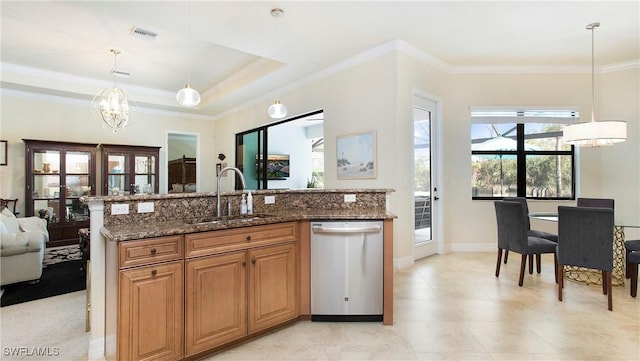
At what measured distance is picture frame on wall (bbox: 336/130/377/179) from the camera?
4.29 meters

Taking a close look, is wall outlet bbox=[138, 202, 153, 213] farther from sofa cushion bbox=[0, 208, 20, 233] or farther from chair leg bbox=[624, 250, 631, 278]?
chair leg bbox=[624, 250, 631, 278]

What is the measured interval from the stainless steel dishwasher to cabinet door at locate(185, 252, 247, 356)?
0.63 m

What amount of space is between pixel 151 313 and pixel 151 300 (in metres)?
0.08

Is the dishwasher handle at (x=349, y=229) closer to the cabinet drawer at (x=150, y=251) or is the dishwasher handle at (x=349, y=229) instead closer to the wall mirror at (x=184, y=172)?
the cabinet drawer at (x=150, y=251)

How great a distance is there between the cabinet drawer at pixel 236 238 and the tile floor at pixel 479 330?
716 millimetres

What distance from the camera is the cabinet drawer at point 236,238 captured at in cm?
197

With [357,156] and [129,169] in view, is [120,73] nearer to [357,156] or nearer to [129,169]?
[129,169]

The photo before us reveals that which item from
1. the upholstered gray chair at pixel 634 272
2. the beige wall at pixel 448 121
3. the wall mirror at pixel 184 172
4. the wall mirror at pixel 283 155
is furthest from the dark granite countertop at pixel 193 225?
the wall mirror at pixel 184 172

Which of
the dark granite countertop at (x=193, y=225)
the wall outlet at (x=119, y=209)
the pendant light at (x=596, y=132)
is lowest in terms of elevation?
the dark granite countertop at (x=193, y=225)

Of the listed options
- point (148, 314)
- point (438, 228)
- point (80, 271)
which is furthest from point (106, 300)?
point (438, 228)

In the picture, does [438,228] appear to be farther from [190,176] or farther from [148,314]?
[190,176]

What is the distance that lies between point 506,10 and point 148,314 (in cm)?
422

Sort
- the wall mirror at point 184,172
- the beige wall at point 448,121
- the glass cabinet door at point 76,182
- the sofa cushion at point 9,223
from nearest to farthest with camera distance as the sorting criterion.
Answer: the sofa cushion at point 9,223 < the beige wall at point 448,121 < the glass cabinet door at point 76,182 < the wall mirror at point 184,172

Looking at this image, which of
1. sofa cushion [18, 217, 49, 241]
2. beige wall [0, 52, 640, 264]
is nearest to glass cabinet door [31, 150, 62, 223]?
beige wall [0, 52, 640, 264]
